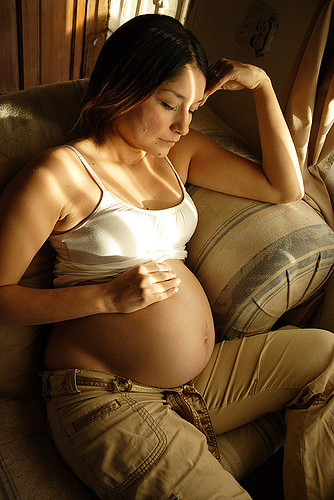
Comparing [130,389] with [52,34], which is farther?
[52,34]

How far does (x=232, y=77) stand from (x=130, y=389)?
0.86 meters

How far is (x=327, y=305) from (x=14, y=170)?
3.17ft

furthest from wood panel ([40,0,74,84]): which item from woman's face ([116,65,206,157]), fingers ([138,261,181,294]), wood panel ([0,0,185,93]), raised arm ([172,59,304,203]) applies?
fingers ([138,261,181,294])

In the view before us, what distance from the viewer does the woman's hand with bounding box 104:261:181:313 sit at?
0.97 metres

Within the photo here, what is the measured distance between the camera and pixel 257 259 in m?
1.15

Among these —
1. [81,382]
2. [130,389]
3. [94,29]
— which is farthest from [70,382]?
[94,29]

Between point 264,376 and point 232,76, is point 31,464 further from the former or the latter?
point 232,76

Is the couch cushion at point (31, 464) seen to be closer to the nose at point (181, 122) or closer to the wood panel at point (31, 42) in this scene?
the nose at point (181, 122)

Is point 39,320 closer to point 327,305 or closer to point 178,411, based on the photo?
point 178,411

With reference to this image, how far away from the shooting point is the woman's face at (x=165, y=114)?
0.99 meters

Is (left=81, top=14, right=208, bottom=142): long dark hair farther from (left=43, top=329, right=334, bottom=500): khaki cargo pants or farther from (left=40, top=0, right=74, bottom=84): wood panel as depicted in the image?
(left=40, top=0, right=74, bottom=84): wood panel

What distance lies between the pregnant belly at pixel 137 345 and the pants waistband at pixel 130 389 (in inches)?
1.0

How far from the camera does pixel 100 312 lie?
988 millimetres

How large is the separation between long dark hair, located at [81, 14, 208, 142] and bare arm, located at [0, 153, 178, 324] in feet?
0.75
